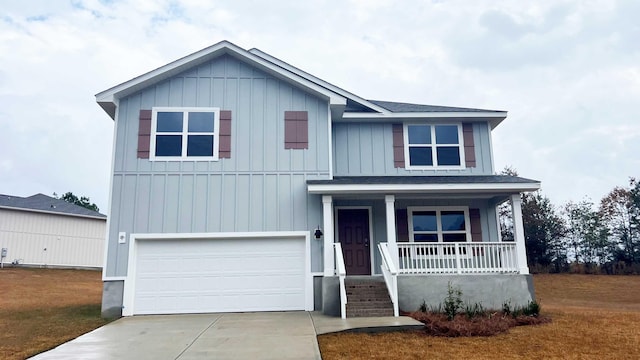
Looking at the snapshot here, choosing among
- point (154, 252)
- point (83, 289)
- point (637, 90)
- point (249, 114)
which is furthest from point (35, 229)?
point (637, 90)

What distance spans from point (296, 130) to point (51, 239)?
18558mm

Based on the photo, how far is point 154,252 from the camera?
37.5 feet

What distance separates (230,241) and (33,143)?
1022 inches

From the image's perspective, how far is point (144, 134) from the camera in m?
11.8

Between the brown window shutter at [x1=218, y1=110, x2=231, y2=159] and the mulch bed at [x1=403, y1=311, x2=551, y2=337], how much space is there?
19.6 feet

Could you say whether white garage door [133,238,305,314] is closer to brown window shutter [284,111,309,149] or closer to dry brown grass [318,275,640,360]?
brown window shutter [284,111,309,149]

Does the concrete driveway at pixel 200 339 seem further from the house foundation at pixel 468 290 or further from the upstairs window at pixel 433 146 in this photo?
the upstairs window at pixel 433 146

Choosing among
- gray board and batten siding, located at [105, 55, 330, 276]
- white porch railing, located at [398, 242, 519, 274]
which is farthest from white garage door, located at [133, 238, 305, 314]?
white porch railing, located at [398, 242, 519, 274]

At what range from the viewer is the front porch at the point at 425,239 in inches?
419

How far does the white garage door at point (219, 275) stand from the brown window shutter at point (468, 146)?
539cm

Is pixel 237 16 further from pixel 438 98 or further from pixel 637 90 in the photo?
pixel 637 90

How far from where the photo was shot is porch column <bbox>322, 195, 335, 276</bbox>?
10922mm

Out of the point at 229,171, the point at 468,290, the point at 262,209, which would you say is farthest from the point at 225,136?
the point at 468,290

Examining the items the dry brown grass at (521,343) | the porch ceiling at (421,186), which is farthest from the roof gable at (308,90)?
the dry brown grass at (521,343)
